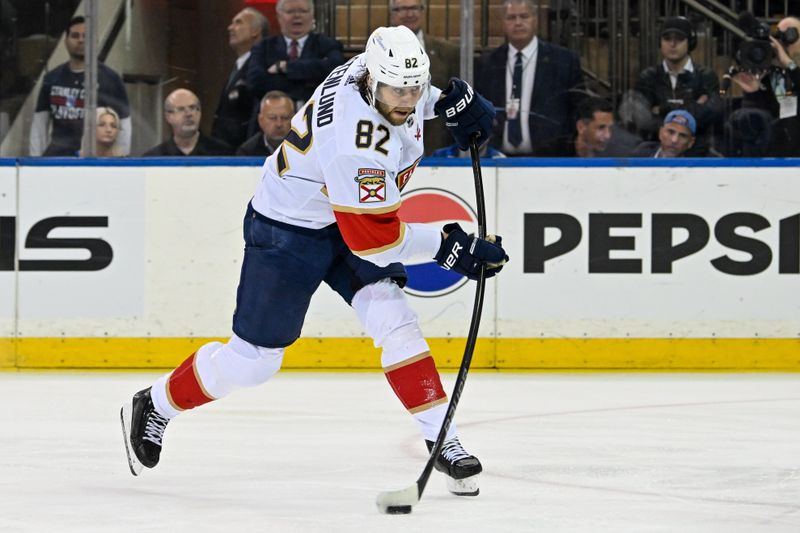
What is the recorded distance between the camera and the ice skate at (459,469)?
3705 millimetres

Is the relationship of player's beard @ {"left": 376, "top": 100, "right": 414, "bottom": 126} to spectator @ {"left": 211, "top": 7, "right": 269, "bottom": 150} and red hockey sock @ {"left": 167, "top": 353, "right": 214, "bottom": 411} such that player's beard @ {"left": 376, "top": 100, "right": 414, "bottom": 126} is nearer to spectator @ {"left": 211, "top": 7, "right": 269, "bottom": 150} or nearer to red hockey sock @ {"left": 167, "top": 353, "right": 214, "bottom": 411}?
red hockey sock @ {"left": 167, "top": 353, "right": 214, "bottom": 411}

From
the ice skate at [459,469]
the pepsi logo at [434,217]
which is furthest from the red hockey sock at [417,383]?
the pepsi logo at [434,217]

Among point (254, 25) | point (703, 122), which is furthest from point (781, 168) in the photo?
point (254, 25)

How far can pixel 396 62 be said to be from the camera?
3.56 m

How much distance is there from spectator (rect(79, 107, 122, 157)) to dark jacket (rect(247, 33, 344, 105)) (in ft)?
2.23

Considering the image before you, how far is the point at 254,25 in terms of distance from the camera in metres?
6.88

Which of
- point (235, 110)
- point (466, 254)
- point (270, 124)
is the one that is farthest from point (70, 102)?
point (466, 254)

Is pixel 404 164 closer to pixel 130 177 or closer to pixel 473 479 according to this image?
pixel 473 479

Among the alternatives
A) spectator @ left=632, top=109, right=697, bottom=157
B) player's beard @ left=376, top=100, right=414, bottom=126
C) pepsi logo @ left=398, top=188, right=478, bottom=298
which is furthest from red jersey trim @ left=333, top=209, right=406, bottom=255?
spectator @ left=632, top=109, right=697, bottom=157

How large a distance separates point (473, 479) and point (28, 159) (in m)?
3.79

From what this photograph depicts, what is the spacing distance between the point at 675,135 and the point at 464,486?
3.53 meters

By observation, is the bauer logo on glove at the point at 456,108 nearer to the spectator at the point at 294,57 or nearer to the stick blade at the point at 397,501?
the stick blade at the point at 397,501

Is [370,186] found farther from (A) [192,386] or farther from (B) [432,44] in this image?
(B) [432,44]

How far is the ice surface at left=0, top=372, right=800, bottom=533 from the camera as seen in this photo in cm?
346
